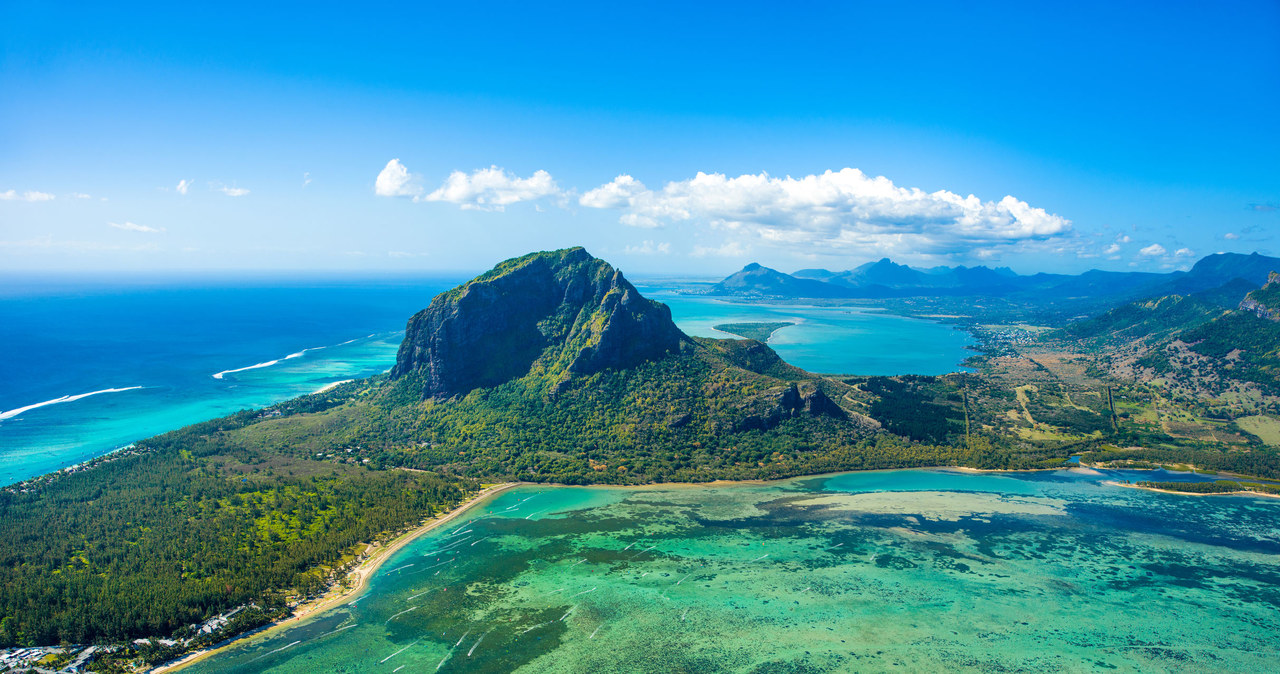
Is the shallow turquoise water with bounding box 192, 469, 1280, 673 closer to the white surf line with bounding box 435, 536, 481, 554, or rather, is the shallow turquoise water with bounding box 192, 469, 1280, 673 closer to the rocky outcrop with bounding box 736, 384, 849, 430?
the white surf line with bounding box 435, 536, 481, 554

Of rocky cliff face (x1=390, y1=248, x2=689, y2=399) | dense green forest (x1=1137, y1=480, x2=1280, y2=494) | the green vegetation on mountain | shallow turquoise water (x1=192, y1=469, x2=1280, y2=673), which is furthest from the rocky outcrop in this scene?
dense green forest (x1=1137, y1=480, x2=1280, y2=494)

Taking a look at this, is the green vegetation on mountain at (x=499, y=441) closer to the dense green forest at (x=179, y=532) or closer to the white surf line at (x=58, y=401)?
the dense green forest at (x=179, y=532)

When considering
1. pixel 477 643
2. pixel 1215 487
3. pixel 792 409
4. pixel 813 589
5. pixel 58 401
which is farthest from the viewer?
pixel 58 401

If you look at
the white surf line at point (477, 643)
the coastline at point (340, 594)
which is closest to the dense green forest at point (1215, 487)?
the white surf line at point (477, 643)

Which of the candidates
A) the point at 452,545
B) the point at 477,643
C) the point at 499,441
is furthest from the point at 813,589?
the point at 499,441

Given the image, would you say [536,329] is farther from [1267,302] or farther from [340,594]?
[1267,302]
